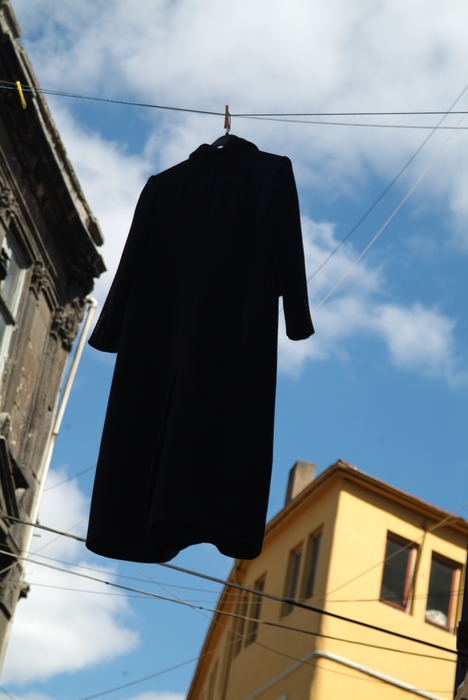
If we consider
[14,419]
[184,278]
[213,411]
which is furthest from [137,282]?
[14,419]

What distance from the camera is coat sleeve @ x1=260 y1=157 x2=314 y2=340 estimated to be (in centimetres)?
427

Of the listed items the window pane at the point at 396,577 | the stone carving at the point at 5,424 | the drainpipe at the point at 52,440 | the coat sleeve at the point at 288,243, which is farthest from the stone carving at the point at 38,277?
the coat sleeve at the point at 288,243

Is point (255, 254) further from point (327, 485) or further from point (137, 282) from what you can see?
point (327, 485)

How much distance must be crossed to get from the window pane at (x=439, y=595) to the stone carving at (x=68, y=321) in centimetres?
843

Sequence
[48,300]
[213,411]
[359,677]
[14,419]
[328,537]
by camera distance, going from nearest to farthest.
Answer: [213,411], [14,419], [48,300], [359,677], [328,537]

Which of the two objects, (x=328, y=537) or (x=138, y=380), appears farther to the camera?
(x=328, y=537)

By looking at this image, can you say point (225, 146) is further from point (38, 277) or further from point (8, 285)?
point (38, 277)

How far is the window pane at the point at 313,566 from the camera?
18.1 meters

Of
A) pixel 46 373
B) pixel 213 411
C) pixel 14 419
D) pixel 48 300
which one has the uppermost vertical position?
pixel 48 300

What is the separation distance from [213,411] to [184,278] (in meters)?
0.78

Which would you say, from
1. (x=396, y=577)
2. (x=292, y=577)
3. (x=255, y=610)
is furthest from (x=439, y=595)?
(x=255, y=610)

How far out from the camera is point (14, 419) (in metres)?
12.8

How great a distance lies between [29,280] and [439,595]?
32.6 ft

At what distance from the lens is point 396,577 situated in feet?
58.4
